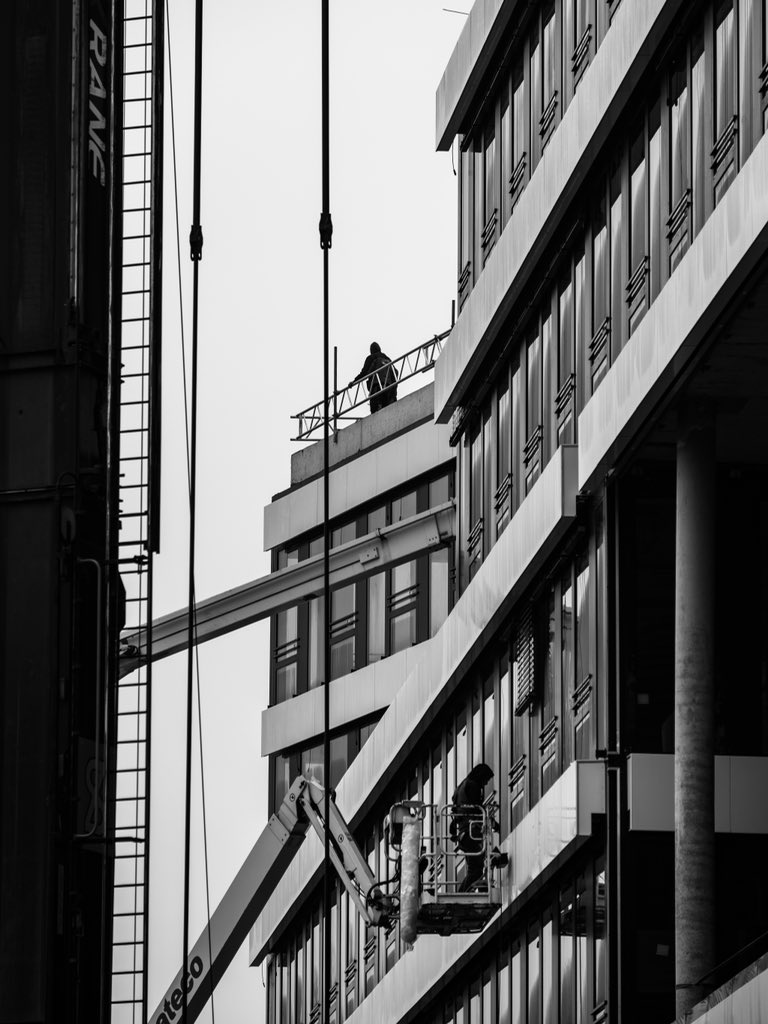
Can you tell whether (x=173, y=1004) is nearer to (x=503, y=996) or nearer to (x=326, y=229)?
(x=503, y=996)

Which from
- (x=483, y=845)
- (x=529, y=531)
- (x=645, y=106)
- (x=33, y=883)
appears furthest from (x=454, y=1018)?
(x=33, y=883)

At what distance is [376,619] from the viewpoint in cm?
6150

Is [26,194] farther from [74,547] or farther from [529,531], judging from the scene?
[529,531]

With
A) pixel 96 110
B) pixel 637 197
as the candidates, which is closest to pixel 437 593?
pixel 637 197

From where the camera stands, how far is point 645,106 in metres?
29.8

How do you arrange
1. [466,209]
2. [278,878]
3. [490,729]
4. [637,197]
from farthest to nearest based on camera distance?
[278,878]
[466,209]
[490,729]
[637,197]

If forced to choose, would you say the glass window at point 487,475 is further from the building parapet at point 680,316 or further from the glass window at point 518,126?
the building parapet at point 680,316

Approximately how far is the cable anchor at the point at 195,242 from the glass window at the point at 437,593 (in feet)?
125

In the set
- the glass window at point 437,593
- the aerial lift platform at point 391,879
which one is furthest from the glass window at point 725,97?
the glass window at point 437,593

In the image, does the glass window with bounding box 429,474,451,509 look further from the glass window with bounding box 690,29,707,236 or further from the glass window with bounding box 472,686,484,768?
the glass window with bounding box 690,29,707,236

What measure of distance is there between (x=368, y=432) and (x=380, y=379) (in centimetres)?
297

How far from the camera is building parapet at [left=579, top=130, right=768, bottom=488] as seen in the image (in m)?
24.0

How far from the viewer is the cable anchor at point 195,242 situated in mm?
20812

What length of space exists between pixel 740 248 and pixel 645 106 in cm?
601
